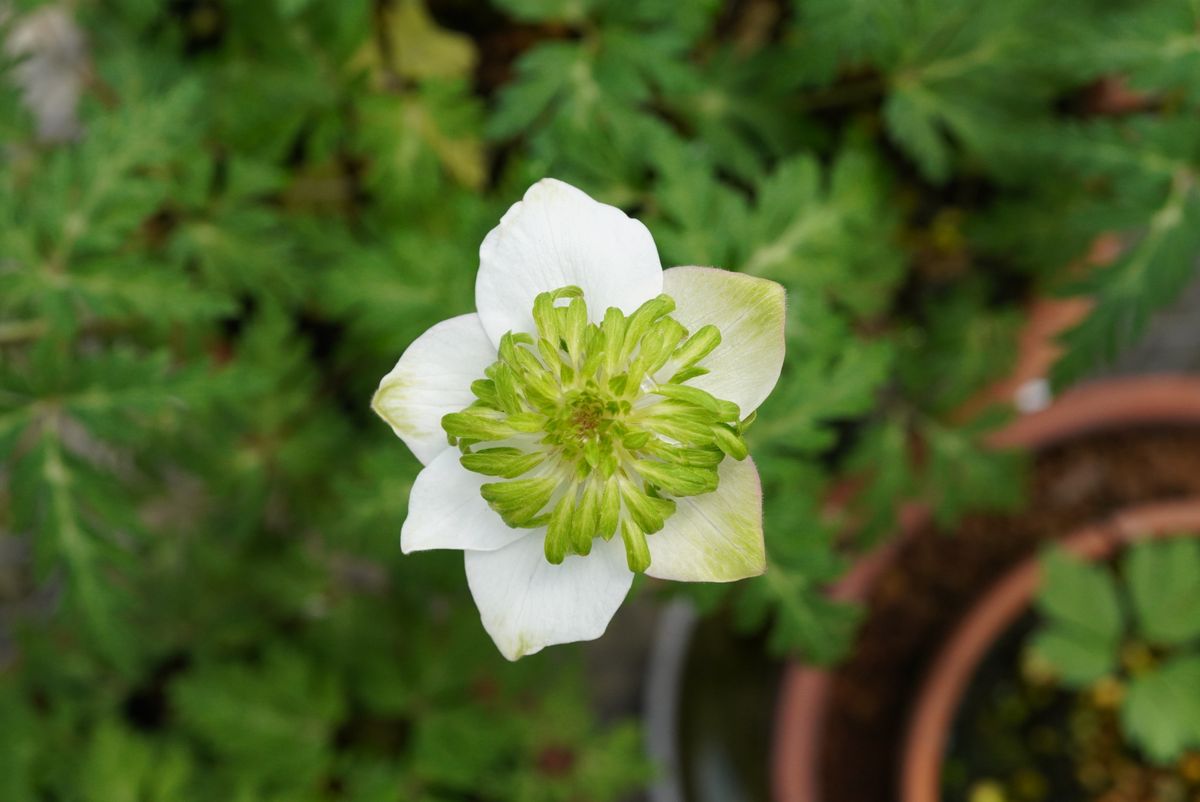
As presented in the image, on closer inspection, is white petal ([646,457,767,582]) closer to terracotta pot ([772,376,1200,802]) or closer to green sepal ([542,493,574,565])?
green sepal ([542,493,574,565])

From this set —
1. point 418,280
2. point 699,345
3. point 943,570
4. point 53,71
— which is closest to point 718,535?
point 699,345

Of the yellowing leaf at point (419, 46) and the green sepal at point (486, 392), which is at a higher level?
the yellowing leaf at point (419, 46)

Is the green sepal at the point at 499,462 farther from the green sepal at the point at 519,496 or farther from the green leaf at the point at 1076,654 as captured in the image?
the green leaf at the point at 1076,654

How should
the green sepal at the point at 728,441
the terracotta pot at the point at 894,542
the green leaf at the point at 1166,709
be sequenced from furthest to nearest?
the terracotta pot at the point at 894,542, the green leaf at the point at 1166,709, the green sepal at the point at 728,441

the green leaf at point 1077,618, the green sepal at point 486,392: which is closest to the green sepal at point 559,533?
the green sepal at point 486,392

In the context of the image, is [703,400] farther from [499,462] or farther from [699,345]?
[499,462]

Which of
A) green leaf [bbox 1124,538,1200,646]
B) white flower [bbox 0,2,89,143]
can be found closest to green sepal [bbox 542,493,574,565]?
green leaf [bbox 1124,538,1200,646]
